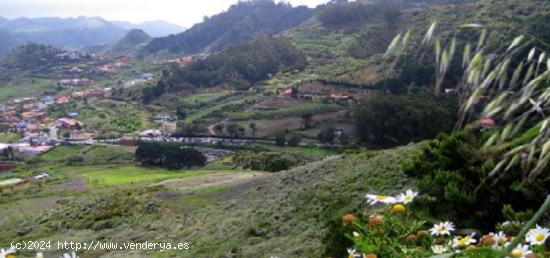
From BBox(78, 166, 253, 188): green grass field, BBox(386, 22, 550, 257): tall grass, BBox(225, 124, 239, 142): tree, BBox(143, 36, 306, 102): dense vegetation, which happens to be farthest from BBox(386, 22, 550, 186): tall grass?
BBox(143, 36, 306, 102): dense vegetation

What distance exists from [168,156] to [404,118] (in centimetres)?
2336

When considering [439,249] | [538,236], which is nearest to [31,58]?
[439,249]

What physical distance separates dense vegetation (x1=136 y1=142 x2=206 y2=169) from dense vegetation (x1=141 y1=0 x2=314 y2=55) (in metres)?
123

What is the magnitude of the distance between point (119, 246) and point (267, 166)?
55.6ft

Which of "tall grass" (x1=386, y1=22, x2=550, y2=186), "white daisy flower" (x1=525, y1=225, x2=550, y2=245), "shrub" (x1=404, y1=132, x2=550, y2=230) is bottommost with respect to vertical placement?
"shrub" (x1=404, y1=132, x2=550, y2=230)

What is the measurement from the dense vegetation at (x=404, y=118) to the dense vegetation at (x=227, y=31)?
137382 mm

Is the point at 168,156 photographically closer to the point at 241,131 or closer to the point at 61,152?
the point at 241,131

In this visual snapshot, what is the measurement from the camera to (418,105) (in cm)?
3381

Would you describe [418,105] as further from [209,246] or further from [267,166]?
[209,246]

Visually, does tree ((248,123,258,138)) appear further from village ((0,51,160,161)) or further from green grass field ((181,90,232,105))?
green grass field ((181,90,232,105))

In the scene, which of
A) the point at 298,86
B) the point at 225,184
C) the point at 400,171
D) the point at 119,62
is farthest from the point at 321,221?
the point at 119,62

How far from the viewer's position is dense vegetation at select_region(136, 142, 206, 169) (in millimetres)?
48031

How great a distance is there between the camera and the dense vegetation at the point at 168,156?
48.0 m

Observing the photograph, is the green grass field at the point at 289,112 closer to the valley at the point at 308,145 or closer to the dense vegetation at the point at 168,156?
the valley at the point at 308,145
